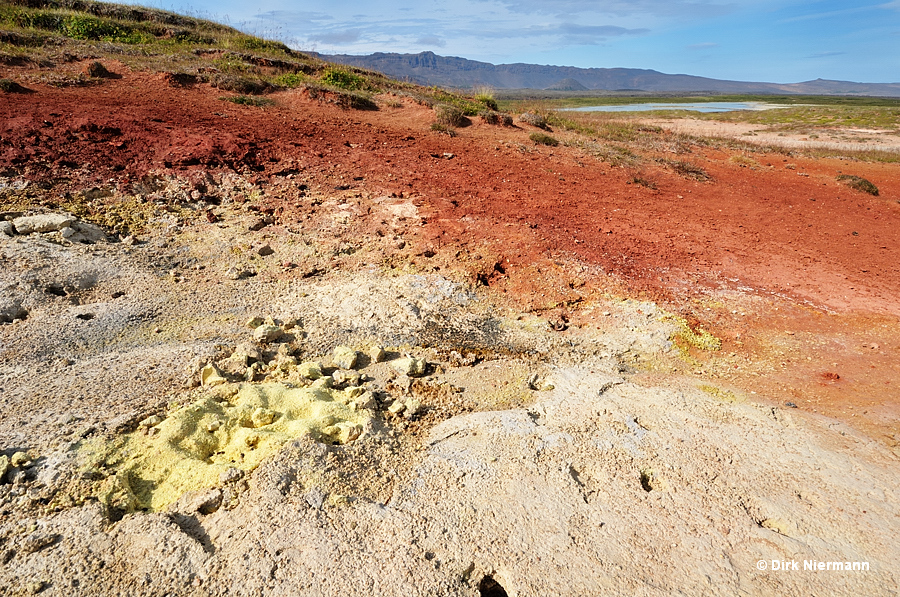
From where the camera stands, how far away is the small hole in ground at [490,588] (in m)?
2.23

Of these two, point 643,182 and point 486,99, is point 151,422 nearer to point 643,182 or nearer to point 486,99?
point 643,182

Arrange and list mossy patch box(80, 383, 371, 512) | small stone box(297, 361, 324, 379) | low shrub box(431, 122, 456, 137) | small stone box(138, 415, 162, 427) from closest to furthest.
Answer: mossy patch box(80, 383, 371, 512) → small stone box(138, 415, 162, 427) → small stone box(297, 361, 324, 379) → low shrub box(431, 122, 456, 137)

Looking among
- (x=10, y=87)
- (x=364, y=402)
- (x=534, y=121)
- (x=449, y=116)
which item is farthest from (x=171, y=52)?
(x=364, y=402)

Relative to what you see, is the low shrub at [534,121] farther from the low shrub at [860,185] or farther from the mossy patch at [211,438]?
the mossy patch at [211,438]

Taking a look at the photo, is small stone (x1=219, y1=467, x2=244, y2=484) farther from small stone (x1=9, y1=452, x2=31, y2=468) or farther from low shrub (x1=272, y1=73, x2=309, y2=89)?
low shrub (x1=272, y1=73, x2=309, y2=89)

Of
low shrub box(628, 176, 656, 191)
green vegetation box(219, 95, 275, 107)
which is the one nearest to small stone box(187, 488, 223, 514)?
low shrub box(628, 176, 656, 191)

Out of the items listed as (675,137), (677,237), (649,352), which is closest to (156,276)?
(649,352)

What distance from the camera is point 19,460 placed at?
8.35ft

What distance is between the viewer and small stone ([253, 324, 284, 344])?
13.0ft

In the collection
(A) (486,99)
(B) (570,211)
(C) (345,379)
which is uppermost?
(A) (486,99)

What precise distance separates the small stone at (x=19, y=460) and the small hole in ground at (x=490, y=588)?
2396mm

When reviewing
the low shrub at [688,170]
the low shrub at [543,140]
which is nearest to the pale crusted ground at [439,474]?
the low shrub at [688,170]

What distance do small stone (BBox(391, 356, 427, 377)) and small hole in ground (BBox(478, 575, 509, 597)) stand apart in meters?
1.69

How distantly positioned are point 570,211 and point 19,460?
21.6ft
